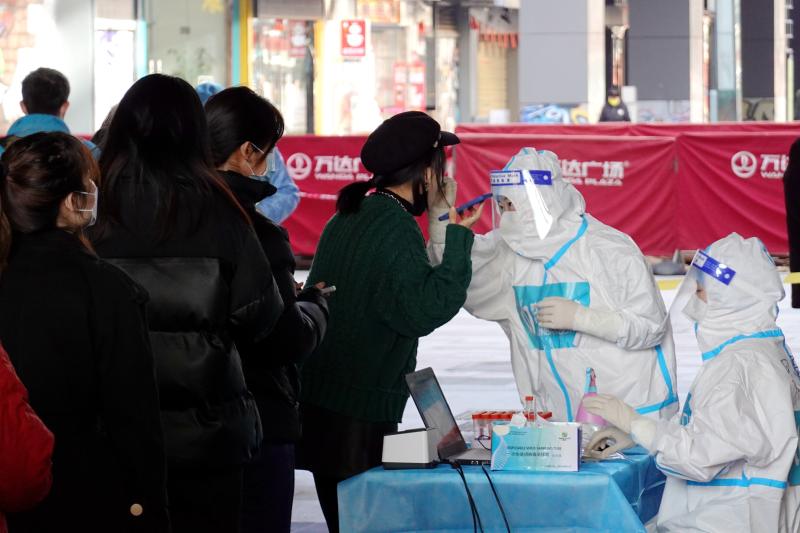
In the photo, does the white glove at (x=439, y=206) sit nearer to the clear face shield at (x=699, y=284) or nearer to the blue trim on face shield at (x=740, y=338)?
the clear face shield at (x=699, y=284)

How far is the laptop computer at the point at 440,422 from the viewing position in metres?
4.66

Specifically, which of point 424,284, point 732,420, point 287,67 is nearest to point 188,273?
point 424,284

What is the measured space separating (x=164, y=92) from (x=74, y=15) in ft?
78.1

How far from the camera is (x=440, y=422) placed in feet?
15.6

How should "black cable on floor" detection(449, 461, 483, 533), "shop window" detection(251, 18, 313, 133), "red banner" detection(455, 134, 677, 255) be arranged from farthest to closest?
"shop window" detection(251, 18, 313, 133)
"red banner" detection(455, 134, 677, 255)
"black cable on floor" detection(449, 461, 483, 533)

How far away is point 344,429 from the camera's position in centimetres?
482

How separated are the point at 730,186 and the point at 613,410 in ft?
45.9

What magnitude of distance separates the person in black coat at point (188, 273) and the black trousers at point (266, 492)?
45cm

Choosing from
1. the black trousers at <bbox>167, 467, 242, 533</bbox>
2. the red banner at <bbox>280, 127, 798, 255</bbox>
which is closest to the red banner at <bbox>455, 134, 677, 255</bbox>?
the red banner at <bbox>280, 127, 798, 255</bbox>

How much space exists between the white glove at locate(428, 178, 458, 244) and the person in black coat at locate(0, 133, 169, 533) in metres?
1.76

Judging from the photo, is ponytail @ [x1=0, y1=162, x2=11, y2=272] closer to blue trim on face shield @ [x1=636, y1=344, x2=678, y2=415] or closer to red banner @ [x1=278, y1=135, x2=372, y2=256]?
blue trim on face shield @ [x1=636, y1=344, x2=678, y2=415]

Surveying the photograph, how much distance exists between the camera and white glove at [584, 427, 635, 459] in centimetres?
477

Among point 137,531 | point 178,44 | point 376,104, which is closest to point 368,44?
point 376,104

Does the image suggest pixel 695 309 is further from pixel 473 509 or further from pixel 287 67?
pixel 287 67
